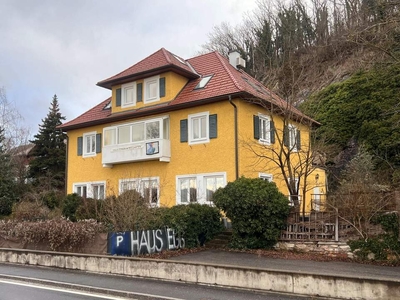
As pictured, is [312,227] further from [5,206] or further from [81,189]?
[5,206]

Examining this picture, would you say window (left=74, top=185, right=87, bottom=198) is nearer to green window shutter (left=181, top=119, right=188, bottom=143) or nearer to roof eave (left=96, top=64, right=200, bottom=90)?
roof eave (left=96, top=64, right=200, bottom=90)

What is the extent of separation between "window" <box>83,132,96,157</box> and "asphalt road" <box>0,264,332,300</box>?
1450 centimetres

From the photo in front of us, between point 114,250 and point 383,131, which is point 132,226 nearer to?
point 114,250

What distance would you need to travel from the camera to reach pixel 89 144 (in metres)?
26.0

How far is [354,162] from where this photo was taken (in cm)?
2444

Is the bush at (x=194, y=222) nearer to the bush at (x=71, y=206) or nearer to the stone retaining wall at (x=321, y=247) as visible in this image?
the stone retaining wall at (x=321, y=247)

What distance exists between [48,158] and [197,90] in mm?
22461

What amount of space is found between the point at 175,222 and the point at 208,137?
21.3ft

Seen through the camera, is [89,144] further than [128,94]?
Yes

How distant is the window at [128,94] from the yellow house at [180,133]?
0.06m

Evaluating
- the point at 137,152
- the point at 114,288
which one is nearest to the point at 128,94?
the point at 137,152

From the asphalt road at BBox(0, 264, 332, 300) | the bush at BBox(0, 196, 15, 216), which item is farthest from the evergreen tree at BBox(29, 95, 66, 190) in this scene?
the asphalt road at BBox(0, 264, 332, 300)

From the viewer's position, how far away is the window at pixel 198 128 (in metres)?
20.7

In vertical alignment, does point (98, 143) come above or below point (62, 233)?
above
